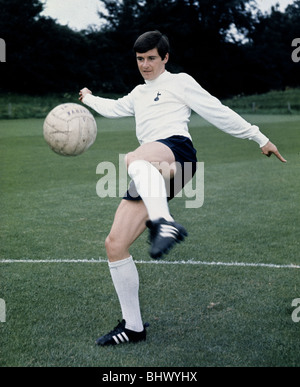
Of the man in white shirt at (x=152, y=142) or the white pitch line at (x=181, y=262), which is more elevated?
the man in white shirt at (x=152, y=142)

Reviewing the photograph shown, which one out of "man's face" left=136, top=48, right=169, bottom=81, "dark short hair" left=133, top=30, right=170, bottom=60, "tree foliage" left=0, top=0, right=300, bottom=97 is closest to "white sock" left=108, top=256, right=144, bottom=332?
"man's face" left=136, top=48, right=169, bottom=81

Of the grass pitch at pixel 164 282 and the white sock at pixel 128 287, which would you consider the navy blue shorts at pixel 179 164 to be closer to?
the white sock at pixel 128 287

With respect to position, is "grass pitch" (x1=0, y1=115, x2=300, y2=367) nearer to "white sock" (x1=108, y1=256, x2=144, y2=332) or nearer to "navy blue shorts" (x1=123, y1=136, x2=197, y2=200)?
"white sock" (x1=108, y1=256, x2=144, y2=332)

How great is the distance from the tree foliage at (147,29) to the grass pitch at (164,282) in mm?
40336

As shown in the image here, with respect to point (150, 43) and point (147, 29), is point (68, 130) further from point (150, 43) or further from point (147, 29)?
point (147, 29)

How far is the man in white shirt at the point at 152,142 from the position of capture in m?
4.07

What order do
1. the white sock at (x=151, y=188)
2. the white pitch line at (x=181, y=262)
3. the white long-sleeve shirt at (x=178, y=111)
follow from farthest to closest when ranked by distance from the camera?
1. the white pitch line at (x=181, y=262)
2. the white long-sleeve shirt at (x=178, y=111)
3. the white sock at (x=151, y=188)

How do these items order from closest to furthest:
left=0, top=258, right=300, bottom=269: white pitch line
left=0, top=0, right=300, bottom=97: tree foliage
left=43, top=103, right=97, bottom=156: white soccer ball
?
left=43, top=103, right=97, bottom=156: white soccer ball, left=0, top=258, right=300, bottom=269: white pitch line, left=0, top=0, right=300, bottom=97: tree foliage

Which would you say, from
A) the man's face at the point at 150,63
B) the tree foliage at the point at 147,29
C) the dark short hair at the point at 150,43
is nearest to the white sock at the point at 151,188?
the man's face at the point at 150,63

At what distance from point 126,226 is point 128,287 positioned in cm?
51

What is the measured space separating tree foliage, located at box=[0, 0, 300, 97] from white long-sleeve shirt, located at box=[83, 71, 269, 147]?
4558cm

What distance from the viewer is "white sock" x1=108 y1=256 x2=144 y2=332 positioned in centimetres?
418
